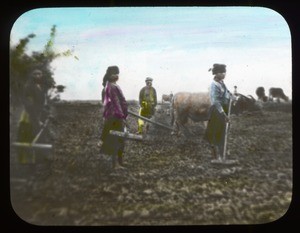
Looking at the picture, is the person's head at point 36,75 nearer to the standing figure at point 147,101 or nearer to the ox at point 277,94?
the standing figure at point 147,101

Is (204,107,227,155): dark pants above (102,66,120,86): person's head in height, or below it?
below

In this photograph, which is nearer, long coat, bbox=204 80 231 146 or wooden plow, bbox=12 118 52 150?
wooden plow, bbox=12 118 52 150

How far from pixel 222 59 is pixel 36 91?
1257 millimetres

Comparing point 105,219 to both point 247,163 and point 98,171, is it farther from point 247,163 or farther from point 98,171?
point 247,163

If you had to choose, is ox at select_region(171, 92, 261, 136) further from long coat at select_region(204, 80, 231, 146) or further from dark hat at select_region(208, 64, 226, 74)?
dark hat at select_region(208, 64, 226, 74)

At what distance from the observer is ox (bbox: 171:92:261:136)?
3203 millimetres

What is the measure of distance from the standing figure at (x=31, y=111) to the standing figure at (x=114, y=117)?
1.40ft

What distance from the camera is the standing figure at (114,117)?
317 centimetres

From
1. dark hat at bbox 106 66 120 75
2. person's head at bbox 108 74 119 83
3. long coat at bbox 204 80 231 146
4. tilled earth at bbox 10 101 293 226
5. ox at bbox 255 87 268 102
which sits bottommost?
tilled earth at bbox 10 101 293 226

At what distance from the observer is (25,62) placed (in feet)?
10.2

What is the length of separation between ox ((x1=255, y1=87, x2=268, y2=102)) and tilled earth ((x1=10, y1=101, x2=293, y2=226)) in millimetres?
78

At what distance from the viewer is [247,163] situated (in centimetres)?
319

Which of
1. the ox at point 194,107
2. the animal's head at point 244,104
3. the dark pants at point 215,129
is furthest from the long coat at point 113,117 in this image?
the animal's head at point 244,104

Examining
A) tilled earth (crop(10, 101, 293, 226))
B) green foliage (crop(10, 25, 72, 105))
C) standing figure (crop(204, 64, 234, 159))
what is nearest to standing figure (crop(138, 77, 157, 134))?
tilled earth (crop(10, 101, 293, 226))
